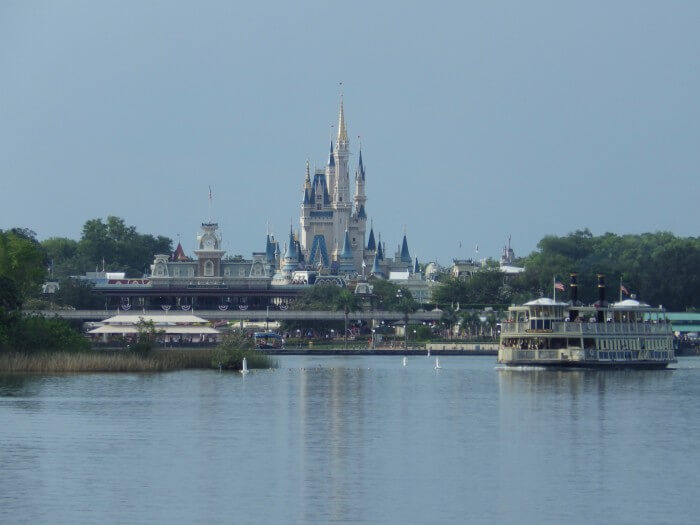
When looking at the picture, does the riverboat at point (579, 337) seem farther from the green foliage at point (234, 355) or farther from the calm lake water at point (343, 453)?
the green foliage at point (234, 355)

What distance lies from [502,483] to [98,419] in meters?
23.4

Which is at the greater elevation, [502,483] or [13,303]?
[13,303]

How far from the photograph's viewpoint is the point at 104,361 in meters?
103

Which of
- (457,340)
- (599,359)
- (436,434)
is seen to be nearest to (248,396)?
(436,434)

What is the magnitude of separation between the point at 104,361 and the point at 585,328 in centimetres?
3005

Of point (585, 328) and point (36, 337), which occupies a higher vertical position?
point (585, 328)

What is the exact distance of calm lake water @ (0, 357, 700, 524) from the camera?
154ft

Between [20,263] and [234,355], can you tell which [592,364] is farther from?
[20,263]

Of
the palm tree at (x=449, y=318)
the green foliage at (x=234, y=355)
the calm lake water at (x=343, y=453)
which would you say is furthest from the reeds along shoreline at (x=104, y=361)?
the palm tree at (x=449, y=318)

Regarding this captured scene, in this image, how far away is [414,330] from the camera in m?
195

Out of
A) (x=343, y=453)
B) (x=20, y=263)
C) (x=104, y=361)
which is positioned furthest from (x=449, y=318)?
(x=343, y=453)

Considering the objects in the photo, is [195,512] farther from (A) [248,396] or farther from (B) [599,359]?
(B) [599,359]

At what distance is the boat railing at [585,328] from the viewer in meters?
111

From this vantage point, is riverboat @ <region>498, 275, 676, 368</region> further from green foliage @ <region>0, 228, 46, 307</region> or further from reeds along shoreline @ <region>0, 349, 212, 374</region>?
green foliage @ <region>0, 228, 46, 307</region>
